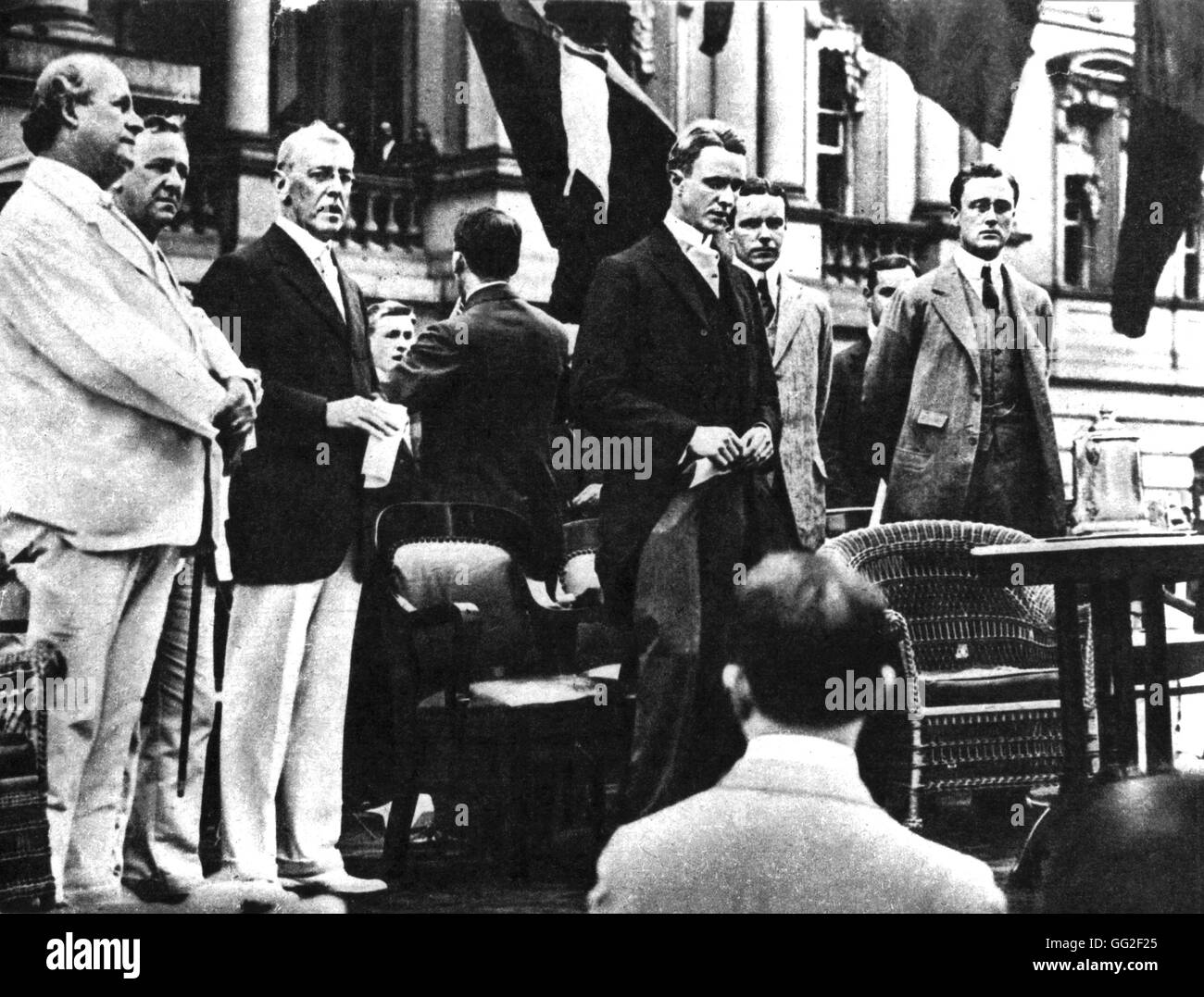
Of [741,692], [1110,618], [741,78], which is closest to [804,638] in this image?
[741,692]

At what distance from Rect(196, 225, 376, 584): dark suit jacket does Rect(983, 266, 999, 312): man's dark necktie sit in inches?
83.2

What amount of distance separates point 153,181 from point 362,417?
0.91 meters

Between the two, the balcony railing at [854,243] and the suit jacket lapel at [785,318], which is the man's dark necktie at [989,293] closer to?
the balcony railing at [854,243]

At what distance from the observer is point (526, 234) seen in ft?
19.7

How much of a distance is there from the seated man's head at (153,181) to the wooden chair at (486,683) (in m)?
1.08

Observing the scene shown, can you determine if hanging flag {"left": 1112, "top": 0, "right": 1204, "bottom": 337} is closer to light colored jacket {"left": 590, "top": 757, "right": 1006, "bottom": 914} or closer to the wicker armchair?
the wicker armchair

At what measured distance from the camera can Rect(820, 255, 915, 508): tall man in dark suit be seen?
20.8ft

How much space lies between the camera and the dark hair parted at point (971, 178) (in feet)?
21.1

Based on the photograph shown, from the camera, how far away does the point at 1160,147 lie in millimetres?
6656

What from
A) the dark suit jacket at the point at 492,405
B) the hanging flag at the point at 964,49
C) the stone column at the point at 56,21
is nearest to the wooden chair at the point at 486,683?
the dark suit jacket at the point at 492,405

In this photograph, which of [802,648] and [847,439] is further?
[847,439]

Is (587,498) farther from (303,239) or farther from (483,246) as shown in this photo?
(303,239)
